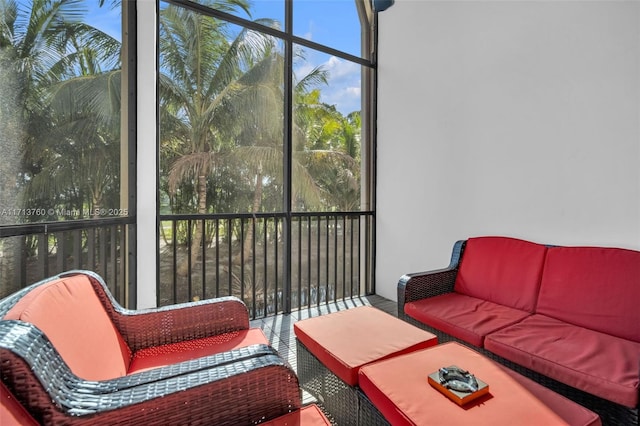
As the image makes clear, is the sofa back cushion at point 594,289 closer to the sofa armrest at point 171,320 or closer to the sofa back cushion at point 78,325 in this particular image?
the sofa armrest at point 171,320

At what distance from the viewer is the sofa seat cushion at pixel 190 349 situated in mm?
1413

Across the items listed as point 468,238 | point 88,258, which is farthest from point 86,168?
point 468,238

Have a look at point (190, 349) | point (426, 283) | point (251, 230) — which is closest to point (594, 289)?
point (426, 283)

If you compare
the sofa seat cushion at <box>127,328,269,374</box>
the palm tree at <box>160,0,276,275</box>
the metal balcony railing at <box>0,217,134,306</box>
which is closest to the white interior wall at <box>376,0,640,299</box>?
the palm tree at <box>160,0,276,275</box>

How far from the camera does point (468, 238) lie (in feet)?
9.26

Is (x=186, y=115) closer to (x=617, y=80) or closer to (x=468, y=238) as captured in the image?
(x=468, y=238)

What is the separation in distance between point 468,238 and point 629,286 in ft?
3.75

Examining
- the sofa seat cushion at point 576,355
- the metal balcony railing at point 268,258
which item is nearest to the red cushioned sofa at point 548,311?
the sofa seat cushion at point 576,355

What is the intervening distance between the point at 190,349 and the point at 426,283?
1.67 meters

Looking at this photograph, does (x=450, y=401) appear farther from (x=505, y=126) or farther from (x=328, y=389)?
(x=505, y=126)

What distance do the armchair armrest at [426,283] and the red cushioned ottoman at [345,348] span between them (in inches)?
15.8

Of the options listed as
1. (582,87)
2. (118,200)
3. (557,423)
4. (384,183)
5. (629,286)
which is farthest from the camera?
(384,183)

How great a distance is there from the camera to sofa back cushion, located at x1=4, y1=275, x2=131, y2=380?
1.01 metres

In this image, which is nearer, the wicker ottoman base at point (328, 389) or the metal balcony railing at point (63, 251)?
the wicker ottoman base at point (328, 389)
